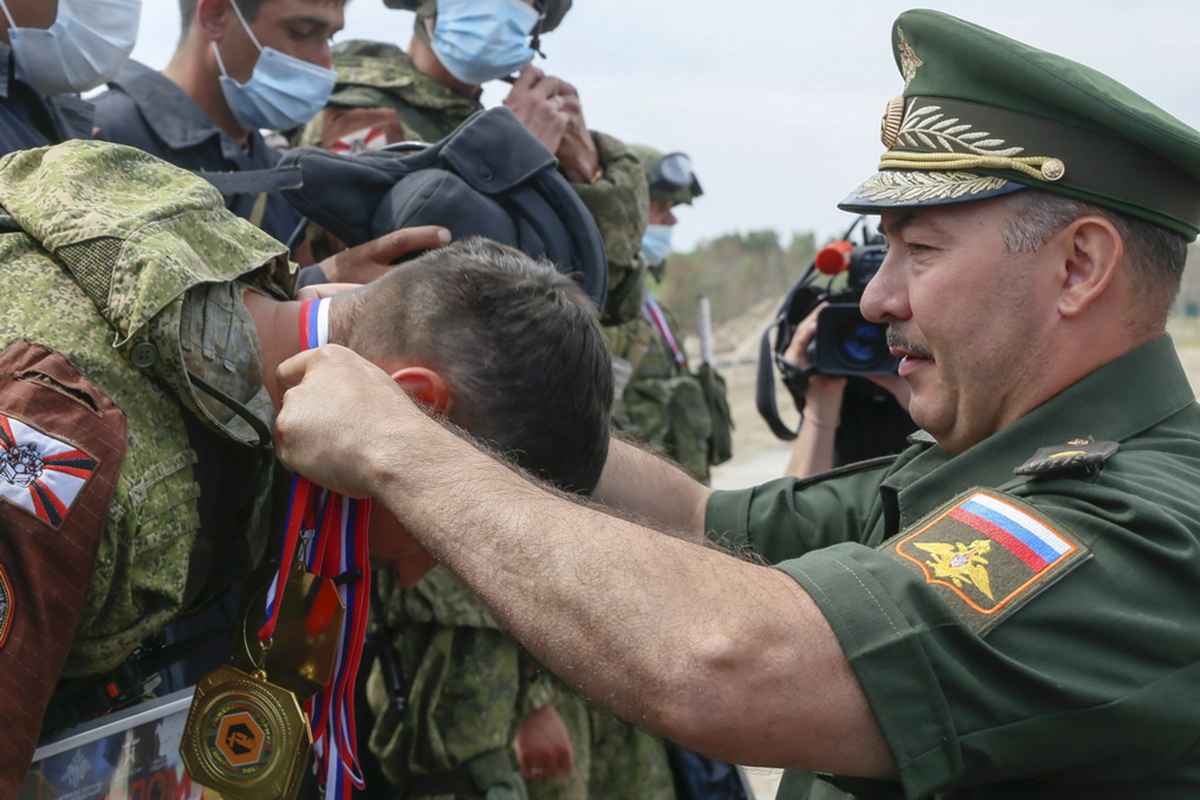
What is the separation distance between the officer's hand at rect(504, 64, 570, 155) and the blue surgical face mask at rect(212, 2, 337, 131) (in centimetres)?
67

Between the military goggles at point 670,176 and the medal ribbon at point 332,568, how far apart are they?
4.81 m

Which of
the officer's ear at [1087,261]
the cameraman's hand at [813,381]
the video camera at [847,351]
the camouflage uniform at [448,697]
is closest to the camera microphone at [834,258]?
the video camera at [847,351]

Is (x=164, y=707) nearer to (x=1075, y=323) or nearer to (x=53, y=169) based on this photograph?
(x=53, y=169)

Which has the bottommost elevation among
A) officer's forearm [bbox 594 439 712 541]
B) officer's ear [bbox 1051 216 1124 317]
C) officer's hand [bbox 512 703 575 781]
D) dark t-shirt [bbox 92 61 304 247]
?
officer's hand [bbox 512 703 575 781]

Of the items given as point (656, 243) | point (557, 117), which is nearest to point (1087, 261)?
point (557, 117)

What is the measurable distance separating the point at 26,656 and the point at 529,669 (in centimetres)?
219

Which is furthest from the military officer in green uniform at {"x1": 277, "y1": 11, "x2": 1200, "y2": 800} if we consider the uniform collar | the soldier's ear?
the soldier's ear

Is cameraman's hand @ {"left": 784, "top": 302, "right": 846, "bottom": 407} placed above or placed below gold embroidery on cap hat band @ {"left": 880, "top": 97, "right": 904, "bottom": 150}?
below

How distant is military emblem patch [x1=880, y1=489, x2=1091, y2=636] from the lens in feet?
5.08

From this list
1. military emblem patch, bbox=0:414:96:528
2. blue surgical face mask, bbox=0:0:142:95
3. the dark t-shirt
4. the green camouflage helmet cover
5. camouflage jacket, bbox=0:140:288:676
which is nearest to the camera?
military emblem patch, bbox=0:414:96:528

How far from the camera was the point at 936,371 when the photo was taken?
6.56 ft

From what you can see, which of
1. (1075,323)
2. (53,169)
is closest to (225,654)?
(53,169)

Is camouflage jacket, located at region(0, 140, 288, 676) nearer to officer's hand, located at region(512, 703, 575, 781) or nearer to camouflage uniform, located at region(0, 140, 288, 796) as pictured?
camouflage uniform, located at region(0, 140, 288, 796)

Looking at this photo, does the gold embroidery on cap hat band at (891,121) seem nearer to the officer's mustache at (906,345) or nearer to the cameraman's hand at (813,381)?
the officer's mustache at (906,345)
